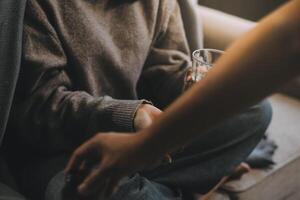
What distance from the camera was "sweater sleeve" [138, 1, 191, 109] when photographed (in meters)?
1.09

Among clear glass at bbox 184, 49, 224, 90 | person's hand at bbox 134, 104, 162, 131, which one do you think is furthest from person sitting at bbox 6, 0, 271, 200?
clear glass at bbox 184, 49, 224, 90

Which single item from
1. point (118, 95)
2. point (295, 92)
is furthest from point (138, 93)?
point (295, 92)

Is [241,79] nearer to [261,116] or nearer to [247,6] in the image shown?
[261,116]

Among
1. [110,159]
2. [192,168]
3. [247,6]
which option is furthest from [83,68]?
[247,6]

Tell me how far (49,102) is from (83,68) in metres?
0.11

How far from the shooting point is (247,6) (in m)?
1.96

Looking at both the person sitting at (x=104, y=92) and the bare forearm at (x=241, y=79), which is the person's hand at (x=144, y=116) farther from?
the bare forearm at (x=241, y=79)

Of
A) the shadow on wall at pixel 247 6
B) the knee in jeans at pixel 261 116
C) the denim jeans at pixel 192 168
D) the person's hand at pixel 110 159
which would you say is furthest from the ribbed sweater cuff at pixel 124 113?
the shadow on wall at pixel 247 6

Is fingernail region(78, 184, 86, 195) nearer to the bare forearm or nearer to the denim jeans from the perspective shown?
the bare forearm

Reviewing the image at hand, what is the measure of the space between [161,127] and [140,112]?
32 cm

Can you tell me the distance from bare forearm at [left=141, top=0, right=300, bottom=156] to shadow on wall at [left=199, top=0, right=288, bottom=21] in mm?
1598

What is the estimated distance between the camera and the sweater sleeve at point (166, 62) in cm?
109

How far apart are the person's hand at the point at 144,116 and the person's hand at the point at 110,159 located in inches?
9.4

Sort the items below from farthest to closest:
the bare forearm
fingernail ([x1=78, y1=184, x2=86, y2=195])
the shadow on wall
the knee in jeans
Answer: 1. the shadow on wall
2. the knee in jeans
3. fingernail ([x1=78, y1=184, x2=86, y2=195])
4. the bare forearm
